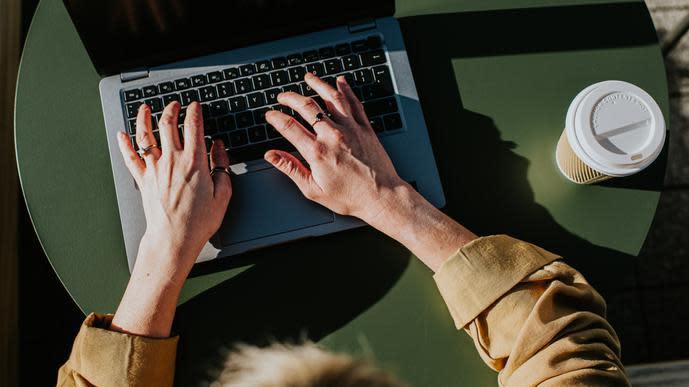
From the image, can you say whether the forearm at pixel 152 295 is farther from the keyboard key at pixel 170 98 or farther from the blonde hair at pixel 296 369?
the keyboard key at pixel 170 98

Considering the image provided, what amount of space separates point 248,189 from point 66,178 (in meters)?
0.31

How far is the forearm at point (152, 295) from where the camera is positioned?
0.77 metres

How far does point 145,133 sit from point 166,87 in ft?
0.27

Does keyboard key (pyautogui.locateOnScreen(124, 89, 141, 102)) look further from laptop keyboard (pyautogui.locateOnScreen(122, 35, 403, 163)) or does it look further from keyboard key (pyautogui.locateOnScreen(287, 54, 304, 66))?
keyboard key (pyautogui.locateOnScreen(287, 54, 304, 66))

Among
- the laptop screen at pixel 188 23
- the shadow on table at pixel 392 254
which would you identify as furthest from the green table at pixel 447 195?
the laptop screen at pixel 188 23

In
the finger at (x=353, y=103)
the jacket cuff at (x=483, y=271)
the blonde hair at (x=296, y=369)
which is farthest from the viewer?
the finger at (x=353, y=103)

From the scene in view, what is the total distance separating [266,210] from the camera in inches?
31.7

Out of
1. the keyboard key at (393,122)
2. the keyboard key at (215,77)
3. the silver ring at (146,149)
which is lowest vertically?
the keyboard key at (393,122)

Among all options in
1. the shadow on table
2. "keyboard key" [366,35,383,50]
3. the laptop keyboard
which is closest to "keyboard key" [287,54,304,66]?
the laptop keyboard

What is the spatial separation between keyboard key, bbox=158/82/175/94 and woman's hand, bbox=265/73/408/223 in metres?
0.17

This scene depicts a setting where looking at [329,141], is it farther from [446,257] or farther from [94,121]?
[94,121]

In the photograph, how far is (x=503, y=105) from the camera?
843 millimetres

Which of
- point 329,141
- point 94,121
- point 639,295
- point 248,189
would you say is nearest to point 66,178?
point 94,121

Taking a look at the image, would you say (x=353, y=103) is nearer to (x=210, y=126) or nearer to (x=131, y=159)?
(x=210, y=126)
